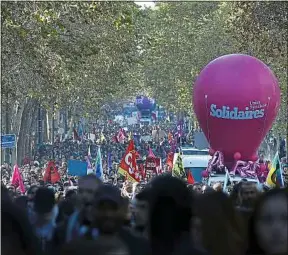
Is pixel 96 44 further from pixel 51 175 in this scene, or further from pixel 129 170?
pixel 129 170

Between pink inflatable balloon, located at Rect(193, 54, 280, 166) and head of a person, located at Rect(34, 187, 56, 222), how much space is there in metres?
19.6

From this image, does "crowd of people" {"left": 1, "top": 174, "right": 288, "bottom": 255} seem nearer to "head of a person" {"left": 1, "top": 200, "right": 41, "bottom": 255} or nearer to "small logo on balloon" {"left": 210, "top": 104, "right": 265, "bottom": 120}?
"head of a person" {"left": 1, "top": 200, "right": 41, "bottom": 255}

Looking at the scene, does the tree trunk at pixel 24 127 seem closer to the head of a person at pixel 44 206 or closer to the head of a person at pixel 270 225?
the head of a person at pixel 44 206

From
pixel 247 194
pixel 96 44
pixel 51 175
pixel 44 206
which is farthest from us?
pixel 96 44

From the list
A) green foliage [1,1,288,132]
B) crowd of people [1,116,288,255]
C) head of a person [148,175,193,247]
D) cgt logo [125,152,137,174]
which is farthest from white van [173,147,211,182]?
head of a person [148,175,193,247]

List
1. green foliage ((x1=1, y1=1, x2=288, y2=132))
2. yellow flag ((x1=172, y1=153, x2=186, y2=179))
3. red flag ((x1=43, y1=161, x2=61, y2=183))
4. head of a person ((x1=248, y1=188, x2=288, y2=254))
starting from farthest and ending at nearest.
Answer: yellow flag ((x1=172, y1=153, x2=186, y2=179)) → red flag ((x1=43, y1=161, x2=61, y2=183)) → green foliage ((x1=1, y1=1, x2=288, y2=132)) → head of a person ((x1=248, y1=188, x2=288, y2=254))

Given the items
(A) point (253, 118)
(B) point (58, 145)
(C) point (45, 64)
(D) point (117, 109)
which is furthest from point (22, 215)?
(D) point (117, 109)

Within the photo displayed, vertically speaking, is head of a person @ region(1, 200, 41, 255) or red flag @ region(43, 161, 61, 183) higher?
head of a person @ region(1, 200, 41, 255)

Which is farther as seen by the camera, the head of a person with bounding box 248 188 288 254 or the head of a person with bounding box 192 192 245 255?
the head of a person with bounding box 192 192 245 255

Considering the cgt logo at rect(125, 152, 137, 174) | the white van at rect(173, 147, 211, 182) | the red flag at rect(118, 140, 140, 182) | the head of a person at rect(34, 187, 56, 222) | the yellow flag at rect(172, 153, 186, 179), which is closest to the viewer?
the head of a person at rect(34, 187, 56, 222)

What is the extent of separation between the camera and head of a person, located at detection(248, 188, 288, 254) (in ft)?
22.3

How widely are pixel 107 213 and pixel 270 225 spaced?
3.23 ft

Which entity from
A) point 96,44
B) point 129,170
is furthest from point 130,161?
point 96,44

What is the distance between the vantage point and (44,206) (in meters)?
9.47
